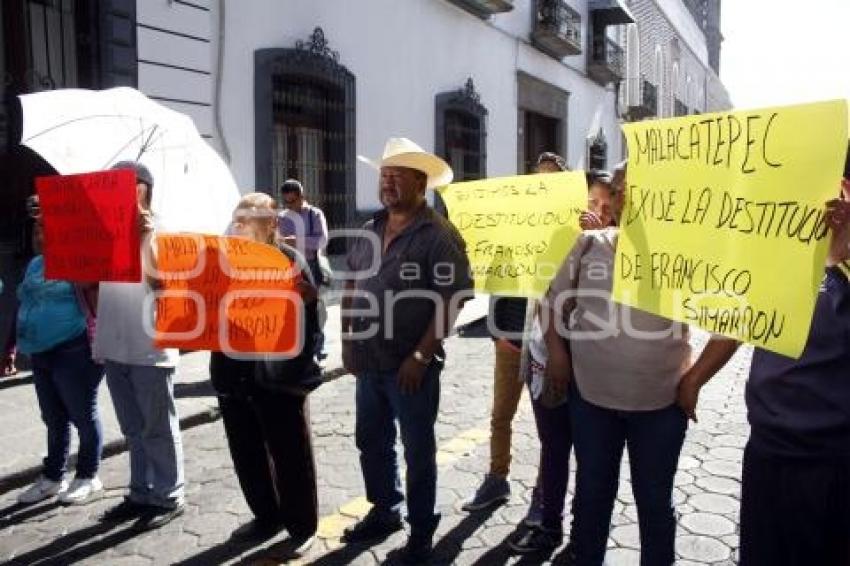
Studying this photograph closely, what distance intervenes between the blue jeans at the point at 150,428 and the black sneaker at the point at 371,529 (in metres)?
0.93

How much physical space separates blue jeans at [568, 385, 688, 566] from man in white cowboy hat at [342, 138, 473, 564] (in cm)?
67

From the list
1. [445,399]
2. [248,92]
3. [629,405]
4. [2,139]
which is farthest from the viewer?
[248,92]

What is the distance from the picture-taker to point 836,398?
180cm

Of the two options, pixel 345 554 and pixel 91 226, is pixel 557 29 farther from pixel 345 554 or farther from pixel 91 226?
pixel 345 554

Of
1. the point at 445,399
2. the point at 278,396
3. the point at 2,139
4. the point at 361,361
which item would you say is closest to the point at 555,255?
the point at 361,361

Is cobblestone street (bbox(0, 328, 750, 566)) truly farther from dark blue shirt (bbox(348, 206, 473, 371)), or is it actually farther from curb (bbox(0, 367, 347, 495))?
dark blue shirt (bbox(348, 206, 473, 371))

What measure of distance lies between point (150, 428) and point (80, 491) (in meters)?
0.70

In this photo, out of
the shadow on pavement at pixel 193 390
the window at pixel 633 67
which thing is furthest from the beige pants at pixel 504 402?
the window at pixel 633 67

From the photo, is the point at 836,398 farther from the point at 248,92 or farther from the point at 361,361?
the point at 248,92

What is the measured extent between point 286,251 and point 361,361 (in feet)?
Answer: 1.88

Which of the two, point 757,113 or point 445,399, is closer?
point 757,113

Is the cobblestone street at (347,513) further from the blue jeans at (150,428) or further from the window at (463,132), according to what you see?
the window at (463,132)

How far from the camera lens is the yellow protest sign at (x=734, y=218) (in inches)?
66.4

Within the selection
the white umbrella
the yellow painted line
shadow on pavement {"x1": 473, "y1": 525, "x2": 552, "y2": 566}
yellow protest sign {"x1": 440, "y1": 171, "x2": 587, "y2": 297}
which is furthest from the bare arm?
the white umbrella
